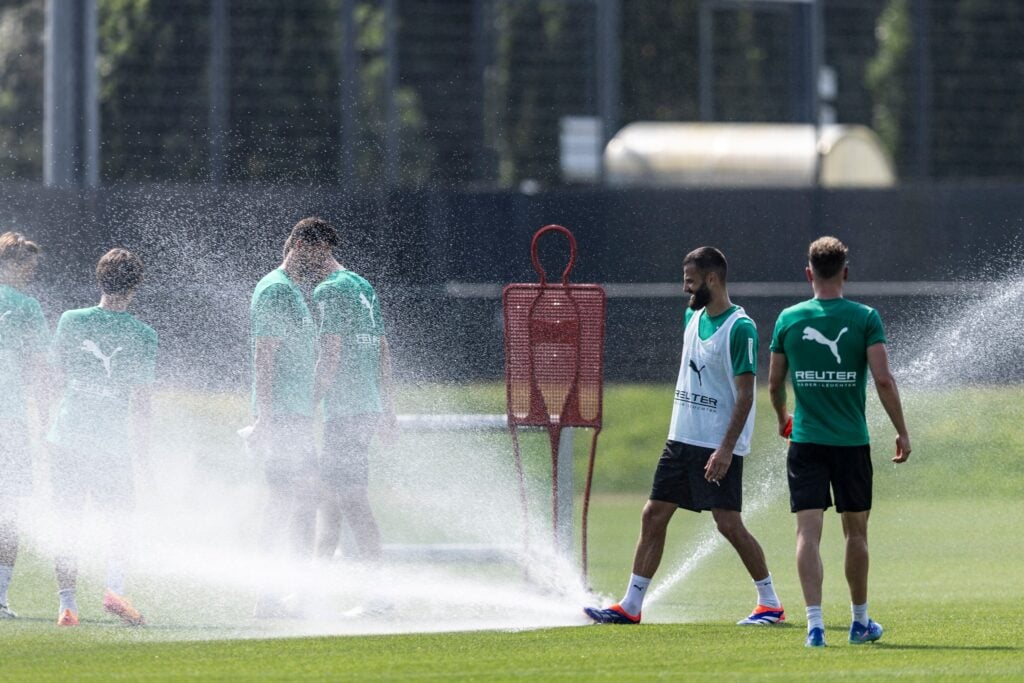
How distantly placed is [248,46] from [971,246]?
27.5 feet

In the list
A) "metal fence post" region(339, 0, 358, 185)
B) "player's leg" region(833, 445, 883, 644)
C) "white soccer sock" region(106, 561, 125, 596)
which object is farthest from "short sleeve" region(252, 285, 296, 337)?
"metal fence post" region(339, 0, 358, 185)

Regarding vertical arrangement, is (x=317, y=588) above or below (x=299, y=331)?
below

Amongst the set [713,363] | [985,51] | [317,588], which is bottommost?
[317,588]

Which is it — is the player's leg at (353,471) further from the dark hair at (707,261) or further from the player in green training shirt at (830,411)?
the player in green training shirt at (830,411)

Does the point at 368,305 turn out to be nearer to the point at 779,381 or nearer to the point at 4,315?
the point at 4,315

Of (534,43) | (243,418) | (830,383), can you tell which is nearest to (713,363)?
(830,383)

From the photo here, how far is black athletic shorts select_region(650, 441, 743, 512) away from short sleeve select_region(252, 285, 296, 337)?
1940 millimetres

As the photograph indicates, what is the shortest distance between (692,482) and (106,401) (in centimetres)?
283

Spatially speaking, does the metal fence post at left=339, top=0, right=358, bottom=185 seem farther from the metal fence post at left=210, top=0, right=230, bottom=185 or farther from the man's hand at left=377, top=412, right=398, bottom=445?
the man's hand at left=377, top=412, right=398, bottom=445

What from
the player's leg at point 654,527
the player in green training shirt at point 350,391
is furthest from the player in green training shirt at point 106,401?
the player's leg at point 654,527

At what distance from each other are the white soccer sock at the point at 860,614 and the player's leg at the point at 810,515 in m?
0.22

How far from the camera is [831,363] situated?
24.8ft

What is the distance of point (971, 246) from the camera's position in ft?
52.3

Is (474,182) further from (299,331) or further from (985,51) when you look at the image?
(299,331)
